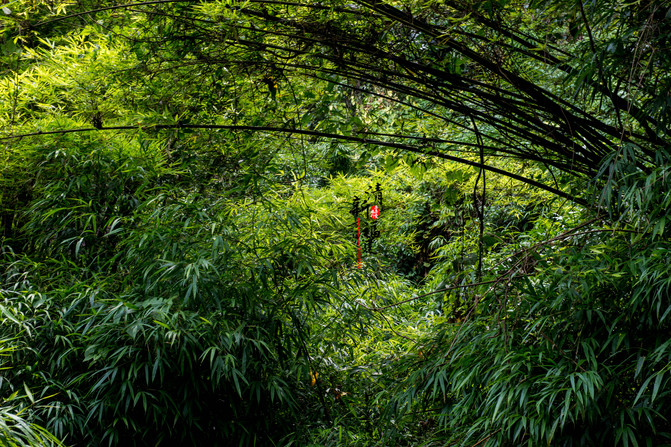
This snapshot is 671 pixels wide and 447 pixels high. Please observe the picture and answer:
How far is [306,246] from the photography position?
2.56 m

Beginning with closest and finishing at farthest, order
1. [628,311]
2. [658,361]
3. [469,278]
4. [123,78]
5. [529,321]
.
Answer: [658,361]
[628,311]
[529,321]
[469,278]
[123,78]

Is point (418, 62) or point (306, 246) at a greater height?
point (418, 62)

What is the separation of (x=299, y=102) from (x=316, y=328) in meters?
1.16

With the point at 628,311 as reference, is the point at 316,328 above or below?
below

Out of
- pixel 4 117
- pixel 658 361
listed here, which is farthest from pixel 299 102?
pixel 658 361

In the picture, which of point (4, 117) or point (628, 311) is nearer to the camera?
point (628, 311)

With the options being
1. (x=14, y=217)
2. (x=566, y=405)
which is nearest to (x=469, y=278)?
(x=566, y=405)

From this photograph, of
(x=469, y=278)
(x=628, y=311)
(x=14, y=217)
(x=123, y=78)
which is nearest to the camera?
(x=628, y=311)

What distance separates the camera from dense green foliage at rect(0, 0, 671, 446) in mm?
1750

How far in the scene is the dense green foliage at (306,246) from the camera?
1.75 meters

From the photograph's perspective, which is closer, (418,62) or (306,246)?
(418,62)

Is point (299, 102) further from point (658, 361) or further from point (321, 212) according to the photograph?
point (658, 361)

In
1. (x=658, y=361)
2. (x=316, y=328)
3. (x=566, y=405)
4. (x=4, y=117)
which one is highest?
(x=4, y=117)

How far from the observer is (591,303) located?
178cm
